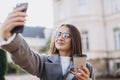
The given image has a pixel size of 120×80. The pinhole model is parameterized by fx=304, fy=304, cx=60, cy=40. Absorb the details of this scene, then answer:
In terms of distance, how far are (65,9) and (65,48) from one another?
14908 millimetres

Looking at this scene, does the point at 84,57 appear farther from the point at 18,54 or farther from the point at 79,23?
the point at 79,23

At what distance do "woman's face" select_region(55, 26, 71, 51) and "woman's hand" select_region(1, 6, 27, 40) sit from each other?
0.50 meters

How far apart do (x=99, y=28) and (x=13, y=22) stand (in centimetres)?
1524

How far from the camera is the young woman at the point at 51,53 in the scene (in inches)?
46.6

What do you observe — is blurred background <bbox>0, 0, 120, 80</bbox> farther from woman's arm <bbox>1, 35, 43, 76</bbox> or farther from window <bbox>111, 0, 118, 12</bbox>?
woman's arm <bbox>1, 35, 43, 76</bbox>

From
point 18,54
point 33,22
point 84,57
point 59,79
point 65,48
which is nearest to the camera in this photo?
point 18,54

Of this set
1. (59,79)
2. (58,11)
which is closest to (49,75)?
(59,79)

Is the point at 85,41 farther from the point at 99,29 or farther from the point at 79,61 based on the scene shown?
the point at 79,61

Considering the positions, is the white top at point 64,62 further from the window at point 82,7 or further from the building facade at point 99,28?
the window at point 82,7

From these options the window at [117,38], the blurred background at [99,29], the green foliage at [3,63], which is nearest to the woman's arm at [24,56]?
the green foliage at [3,63]

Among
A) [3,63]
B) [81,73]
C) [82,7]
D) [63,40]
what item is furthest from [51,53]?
[82,7]

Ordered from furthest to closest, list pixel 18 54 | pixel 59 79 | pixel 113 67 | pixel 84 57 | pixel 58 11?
pixel 58 11
pixel 113 67
pixel 59 79
pixel 84 57
pixel 18 54

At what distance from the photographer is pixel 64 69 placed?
1.62 metres

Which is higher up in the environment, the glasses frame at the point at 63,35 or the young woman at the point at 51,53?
the glasses frame at the point at 63,35
